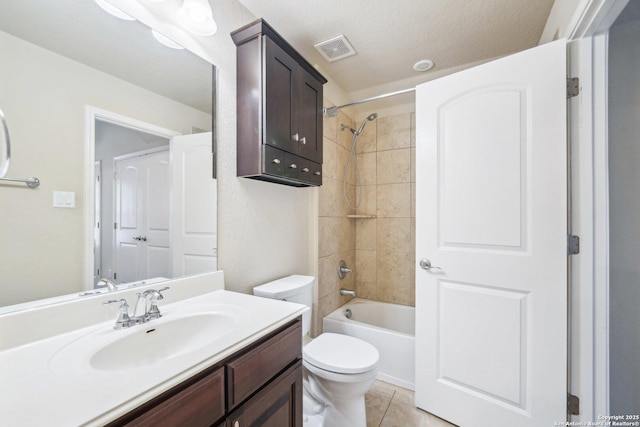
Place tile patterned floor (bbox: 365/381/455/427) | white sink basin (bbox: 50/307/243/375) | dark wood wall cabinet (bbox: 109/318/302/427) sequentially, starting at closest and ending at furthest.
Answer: dark wood wall cabinet (bbox: 109/318/302/427)
white sink basin (bbox: 50/307/243/375)
tile patterned floor (bbox: 365/381/455/427)

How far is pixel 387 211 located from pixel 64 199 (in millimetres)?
2435

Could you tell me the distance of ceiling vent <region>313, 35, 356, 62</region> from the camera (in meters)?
1.82

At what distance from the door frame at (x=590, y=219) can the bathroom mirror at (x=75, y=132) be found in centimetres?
185

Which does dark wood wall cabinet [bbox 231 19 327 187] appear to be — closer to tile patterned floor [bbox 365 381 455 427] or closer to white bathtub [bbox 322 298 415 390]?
white bathtub [bbox 322 298 415 390]

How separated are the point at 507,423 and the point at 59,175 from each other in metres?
2.29

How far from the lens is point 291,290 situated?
4.98ft

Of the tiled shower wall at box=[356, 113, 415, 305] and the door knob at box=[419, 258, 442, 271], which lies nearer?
the door knob at box=[419, 258, 442, 271]

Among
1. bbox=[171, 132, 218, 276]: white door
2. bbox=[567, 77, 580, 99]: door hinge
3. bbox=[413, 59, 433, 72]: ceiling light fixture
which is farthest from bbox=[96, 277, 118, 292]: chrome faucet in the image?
bbox=[413, 59, 433, 72]: ceiling light fixture

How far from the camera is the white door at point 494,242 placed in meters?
1.30

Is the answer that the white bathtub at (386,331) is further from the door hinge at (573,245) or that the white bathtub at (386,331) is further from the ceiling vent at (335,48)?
the ceiling vent at (335,48)

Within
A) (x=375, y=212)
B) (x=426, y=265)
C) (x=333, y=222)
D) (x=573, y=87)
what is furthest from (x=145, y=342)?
(x=375, y=212)

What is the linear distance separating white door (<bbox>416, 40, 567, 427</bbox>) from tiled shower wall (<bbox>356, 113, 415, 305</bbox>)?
0.95 m

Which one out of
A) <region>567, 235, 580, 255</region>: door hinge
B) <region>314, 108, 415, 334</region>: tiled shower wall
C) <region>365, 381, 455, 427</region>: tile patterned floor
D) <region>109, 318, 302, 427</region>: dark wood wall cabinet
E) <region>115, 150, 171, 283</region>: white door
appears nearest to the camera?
<region>109, 318, 302, 427</region>: dark wood wall cabinet

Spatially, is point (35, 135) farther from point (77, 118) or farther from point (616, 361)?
point (616, 361)
